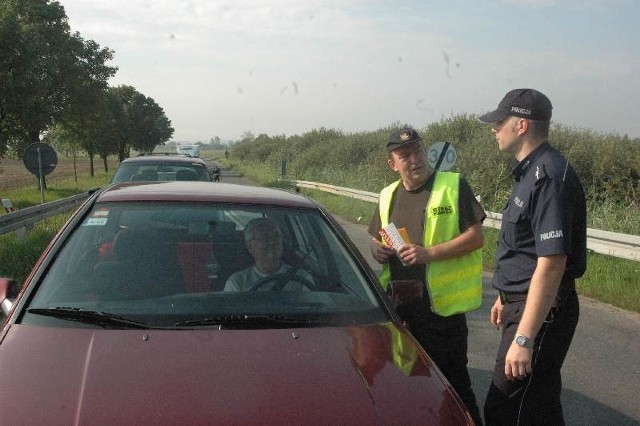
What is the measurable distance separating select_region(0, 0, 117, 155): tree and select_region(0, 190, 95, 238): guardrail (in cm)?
1085

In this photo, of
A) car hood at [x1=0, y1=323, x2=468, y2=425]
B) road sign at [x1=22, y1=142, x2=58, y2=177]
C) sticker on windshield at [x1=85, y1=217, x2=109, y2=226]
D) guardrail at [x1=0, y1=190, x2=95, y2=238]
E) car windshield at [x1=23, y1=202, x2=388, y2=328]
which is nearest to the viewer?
car hood at [x1=0, y1=323, x2=468, y2=425]

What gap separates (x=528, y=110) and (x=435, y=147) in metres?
8.22

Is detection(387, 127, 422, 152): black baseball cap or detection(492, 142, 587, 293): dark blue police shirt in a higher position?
detection(387, 127, 422, 152): black baseball cap

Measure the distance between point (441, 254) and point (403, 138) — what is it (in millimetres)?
720

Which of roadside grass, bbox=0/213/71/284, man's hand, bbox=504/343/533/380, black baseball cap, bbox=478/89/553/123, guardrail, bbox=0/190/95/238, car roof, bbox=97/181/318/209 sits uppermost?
black baseball cap, bbox=478/89/553/123

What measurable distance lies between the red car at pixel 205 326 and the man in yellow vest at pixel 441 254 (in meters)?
0.55

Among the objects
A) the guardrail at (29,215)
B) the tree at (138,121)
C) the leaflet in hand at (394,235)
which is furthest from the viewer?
the tree at (138,121)

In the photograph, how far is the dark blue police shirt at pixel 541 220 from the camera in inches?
111

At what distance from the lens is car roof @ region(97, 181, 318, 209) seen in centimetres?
362

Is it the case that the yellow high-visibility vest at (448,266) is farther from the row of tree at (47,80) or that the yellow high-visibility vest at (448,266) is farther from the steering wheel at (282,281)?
the row of tree at (47,80)

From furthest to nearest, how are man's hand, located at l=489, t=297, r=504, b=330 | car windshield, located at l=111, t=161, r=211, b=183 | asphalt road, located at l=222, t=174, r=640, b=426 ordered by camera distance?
1. car windshield, located at l=111, t=161, r=211, b=183
2. asphalt road, located at l=222, t=174, r=640, b=426
3. man's hand, located at l=489, t=297, r=504, b=330

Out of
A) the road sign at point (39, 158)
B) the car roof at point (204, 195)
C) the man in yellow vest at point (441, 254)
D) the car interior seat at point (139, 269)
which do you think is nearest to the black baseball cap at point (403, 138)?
the man in yellow vest at point (441, 254)

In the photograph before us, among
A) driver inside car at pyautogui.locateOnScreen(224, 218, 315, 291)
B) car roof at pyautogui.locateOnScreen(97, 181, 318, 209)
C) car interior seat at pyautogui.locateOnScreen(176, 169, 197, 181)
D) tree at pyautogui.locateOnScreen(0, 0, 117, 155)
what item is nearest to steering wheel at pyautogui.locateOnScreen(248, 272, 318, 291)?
driver inside car at pyautogui.locateOnScreen(224, 218, 315, 291)

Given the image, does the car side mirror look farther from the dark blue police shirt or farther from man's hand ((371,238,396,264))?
the dark blue police shirt
